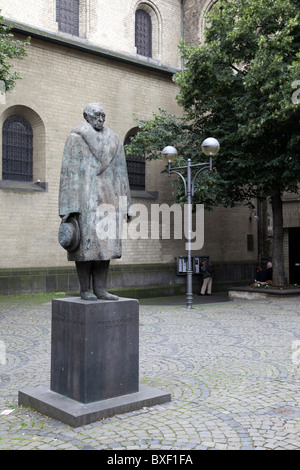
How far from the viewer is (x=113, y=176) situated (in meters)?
5.47

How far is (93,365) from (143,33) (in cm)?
2095

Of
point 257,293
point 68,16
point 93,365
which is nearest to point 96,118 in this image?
point 93,365

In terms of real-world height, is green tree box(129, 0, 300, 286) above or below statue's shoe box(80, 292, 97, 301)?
above

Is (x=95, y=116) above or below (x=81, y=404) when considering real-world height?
above

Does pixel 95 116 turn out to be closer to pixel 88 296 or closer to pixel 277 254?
pixel 88 296

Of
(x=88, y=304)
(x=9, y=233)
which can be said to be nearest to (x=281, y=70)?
(x=9, y=233)

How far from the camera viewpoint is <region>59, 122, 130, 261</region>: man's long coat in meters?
5.17

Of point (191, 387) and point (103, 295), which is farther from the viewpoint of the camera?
point (191, 387)

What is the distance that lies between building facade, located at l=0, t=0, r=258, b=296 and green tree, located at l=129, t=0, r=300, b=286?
299 cm

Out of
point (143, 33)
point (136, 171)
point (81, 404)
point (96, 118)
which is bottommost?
point (81, 404)

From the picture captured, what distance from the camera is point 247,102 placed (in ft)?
50.2

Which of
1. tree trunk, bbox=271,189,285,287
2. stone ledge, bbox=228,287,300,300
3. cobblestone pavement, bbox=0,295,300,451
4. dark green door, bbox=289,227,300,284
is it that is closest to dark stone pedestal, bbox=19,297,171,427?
cobblestone pavement, bbox=0,295,300,451

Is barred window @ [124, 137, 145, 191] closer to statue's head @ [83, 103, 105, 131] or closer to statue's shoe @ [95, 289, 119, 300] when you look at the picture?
statue's head @ [83, 103, 105, 131]

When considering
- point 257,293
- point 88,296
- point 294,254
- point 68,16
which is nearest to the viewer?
point 88,296
